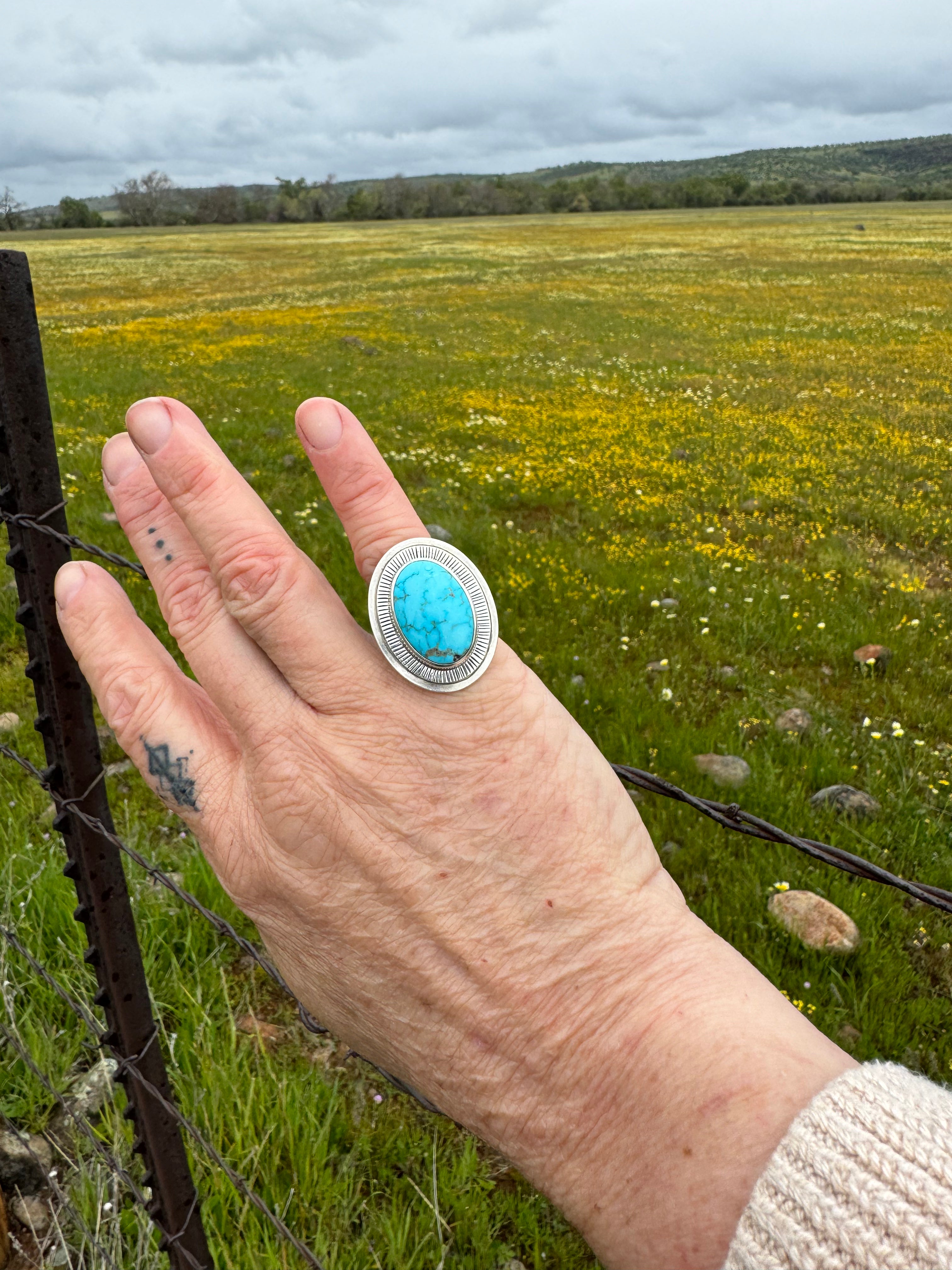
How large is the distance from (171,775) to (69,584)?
Answer: 0.42 meters

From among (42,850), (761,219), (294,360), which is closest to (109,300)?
(294,360)

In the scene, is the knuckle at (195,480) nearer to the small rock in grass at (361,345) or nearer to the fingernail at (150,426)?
the fingernail at (150,426)

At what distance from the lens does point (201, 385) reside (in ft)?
55.7

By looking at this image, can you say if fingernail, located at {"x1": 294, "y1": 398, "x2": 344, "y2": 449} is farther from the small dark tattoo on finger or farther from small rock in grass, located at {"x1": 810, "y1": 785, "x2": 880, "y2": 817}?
small rock in grass, located at {"x1": 810, "y1": 785, "x2": 880, "y2": 817}

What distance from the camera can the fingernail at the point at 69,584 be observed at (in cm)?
158

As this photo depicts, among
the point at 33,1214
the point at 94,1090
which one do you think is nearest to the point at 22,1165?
the point at 33,1214

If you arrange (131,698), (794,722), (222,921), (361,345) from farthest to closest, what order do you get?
(361,345)
(794,722)
(222,921)
(131,698)

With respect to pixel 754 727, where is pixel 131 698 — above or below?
above

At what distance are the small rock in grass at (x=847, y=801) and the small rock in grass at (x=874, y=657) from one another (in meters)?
1.77

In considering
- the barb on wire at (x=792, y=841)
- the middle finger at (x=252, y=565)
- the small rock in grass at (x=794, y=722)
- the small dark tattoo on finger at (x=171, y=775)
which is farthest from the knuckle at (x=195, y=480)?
the small rock in grass at (x=794, y=722)

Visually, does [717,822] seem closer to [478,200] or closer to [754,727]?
[754,727]

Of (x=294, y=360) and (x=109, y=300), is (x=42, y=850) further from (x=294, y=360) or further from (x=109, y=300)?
(x=109, y=300)

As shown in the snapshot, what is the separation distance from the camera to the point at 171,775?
147cm

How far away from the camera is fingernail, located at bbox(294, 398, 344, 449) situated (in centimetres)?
145
